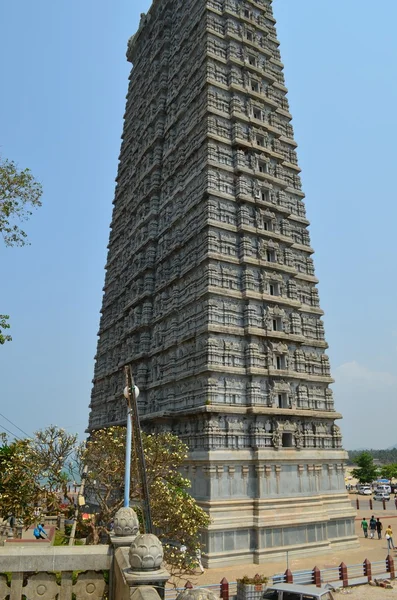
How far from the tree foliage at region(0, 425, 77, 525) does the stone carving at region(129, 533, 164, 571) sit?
14.0m

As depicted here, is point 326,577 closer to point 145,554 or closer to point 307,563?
point 307,563

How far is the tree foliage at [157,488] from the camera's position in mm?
19797

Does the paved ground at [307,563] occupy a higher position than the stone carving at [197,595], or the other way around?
the stone carving at [197,595]

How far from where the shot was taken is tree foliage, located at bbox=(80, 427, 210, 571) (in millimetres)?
19797

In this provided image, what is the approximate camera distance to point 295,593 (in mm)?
15703

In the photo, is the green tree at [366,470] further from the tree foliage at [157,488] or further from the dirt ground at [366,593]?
the tree foliage at [157,488]

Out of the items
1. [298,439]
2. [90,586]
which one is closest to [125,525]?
[90,586]

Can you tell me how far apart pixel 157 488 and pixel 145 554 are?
13.5 meters

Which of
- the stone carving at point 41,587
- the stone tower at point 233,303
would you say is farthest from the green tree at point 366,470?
the stone carving at point 41,587

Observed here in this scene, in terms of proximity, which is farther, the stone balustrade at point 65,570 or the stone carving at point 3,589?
the stone balustrade at point 65,570

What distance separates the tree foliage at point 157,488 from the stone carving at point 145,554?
1194 cm

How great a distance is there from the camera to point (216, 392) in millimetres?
29062

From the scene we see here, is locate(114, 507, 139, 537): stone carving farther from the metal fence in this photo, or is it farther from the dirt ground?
the dirt ground

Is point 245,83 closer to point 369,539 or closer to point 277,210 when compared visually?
point 277,210
